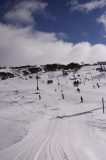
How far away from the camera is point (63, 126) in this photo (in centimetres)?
2547

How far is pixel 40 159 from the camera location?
14.6 metres

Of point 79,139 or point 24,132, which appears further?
point 24,132

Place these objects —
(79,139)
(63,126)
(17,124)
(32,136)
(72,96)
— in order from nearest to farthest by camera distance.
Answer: (79,139) < (32,136) < (63,126) < (17,124) < (72,96)

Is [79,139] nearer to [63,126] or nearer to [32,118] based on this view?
[63,126]

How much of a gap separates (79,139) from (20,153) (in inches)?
233

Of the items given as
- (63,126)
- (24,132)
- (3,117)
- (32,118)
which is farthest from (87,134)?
(3,117)

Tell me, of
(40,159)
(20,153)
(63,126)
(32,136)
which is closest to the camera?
(40,159)

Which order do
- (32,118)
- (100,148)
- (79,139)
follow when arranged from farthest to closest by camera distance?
(32,118) → (79,139) → (100,148)

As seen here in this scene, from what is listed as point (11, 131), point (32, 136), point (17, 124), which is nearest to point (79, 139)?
point (32, 136)

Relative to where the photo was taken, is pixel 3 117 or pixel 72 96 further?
pixel 72 96

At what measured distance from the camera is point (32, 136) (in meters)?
21.5

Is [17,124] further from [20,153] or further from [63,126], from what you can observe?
[20,153]

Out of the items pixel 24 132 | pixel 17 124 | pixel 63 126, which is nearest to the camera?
pixel 24 132

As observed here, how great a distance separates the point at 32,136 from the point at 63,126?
4915 millimetres
